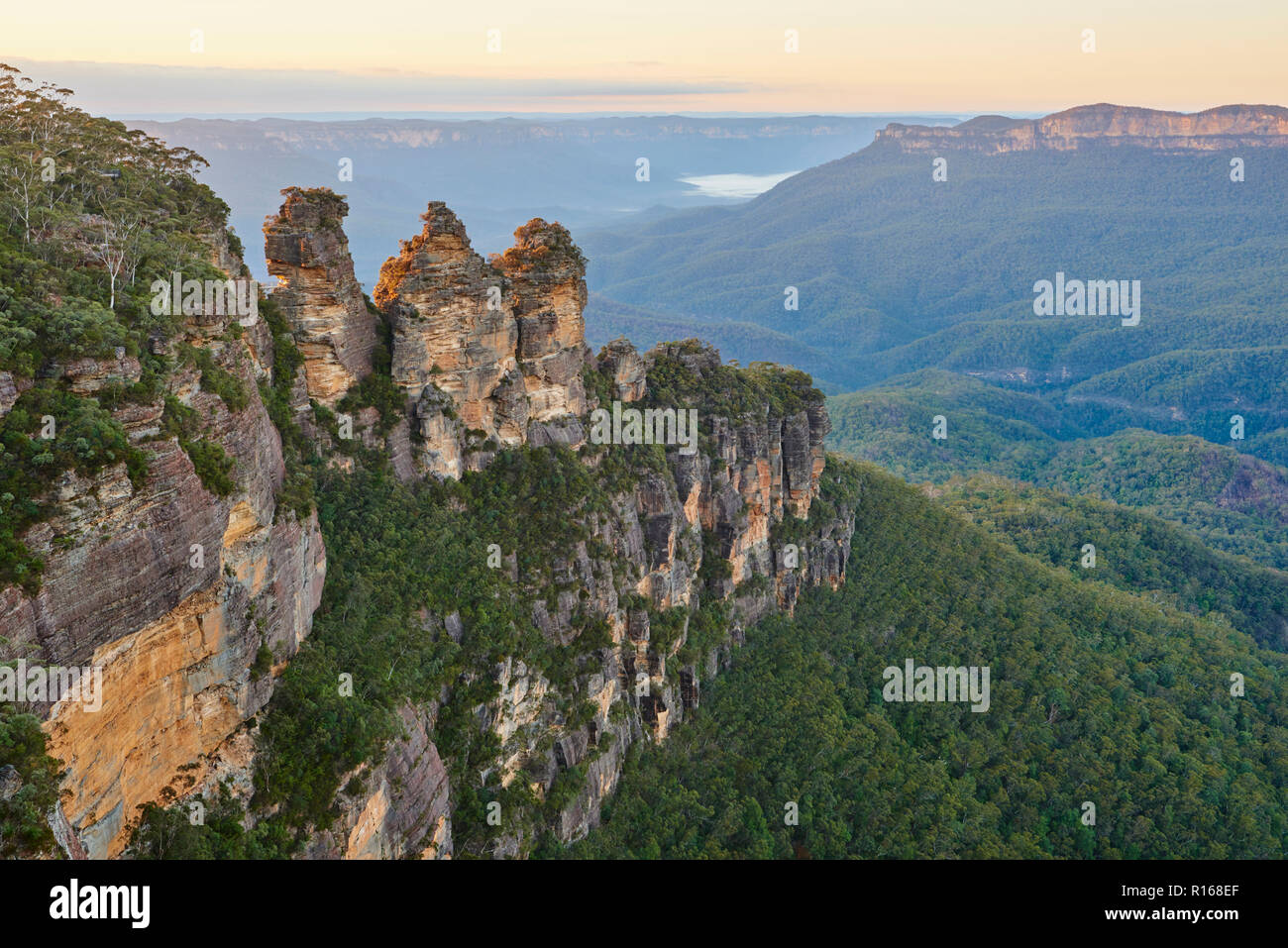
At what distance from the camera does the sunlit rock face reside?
40.9m

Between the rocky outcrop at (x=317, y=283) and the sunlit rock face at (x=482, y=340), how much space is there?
9.53 ft

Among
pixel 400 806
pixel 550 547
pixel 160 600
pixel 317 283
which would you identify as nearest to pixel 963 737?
pixel 550 547

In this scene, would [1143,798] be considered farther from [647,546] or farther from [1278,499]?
[1278,499]

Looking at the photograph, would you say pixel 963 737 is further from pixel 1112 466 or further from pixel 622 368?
pixel 1112 466

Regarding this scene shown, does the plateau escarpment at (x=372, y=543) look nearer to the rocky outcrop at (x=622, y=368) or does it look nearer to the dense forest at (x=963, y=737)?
the rocky outcrop at (x=622, y=368)

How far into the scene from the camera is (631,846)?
4228cm

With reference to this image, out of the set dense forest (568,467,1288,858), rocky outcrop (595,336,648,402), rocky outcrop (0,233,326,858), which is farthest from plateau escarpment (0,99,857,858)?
dense forest (568,467,1288,858)

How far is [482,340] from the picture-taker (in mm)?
43312

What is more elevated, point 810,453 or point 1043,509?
point 810,453

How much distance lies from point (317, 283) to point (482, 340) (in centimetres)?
884

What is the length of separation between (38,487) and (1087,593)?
76.4 metres

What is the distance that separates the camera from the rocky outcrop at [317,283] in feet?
119

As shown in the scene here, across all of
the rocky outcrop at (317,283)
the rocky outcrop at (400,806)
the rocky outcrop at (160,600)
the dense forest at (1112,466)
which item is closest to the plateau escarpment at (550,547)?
the rocky outcrop at (400,806)
